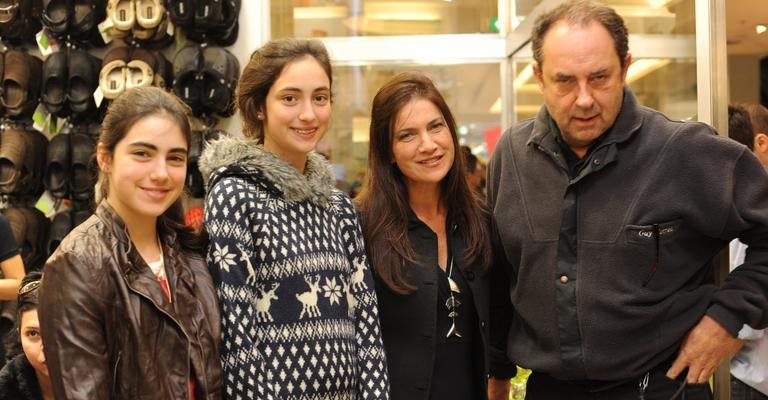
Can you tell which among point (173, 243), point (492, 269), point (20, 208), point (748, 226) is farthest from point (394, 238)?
point (20, 208)

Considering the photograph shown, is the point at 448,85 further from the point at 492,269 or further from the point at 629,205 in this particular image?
the point at 629,205

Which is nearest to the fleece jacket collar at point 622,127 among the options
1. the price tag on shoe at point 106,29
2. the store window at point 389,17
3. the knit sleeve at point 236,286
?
the knit sleeve at point 236,286

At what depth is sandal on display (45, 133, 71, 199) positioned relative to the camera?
189 inches

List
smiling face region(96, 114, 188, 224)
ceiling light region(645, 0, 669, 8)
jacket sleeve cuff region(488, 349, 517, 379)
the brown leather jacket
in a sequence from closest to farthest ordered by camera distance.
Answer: the brown leather jacket, smiling face region(96, 114, 188, 224), jacket sleeve cuff region(488, 349, 517, 379), ceiling light region(645, 0, 669, 8)

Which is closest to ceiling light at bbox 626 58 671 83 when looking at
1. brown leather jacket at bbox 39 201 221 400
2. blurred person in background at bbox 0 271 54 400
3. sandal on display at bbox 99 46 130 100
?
brown leather jacket at bbox 39 201 221 400

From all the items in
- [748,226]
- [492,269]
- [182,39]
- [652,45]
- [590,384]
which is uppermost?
[182,39]

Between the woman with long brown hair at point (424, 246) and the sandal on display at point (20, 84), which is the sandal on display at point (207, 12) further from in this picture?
the woman with long brown hair at point (424, 246)

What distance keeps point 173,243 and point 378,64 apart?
3.73 meters

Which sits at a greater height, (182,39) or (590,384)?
(182,39)

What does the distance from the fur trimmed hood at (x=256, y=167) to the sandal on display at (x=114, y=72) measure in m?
2.86

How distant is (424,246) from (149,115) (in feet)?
2.95

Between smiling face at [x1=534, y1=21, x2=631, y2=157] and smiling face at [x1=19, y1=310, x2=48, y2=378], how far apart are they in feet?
5.62

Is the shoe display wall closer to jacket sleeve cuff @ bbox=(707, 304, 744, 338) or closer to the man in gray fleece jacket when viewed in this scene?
the man in gray fleece jacket

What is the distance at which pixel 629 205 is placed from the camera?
6.57 ft
